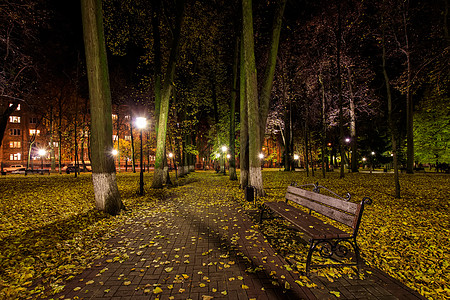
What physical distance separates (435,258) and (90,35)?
32.1 feet

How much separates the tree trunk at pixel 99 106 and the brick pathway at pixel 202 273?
75.2 inches

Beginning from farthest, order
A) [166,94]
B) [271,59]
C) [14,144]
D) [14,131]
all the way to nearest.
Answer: [14,131], [14,144], [166,94], [271,59]

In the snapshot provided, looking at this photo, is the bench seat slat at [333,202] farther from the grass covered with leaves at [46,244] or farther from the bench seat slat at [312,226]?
the grass covered with leaves at [46,244]

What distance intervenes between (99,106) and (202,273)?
573cm

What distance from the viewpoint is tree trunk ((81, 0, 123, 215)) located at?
6.19m

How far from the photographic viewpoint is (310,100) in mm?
30562

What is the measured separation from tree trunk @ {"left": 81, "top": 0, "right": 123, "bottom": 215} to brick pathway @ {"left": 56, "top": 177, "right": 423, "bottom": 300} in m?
1.91

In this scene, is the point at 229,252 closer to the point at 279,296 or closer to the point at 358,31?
the point at 279,296

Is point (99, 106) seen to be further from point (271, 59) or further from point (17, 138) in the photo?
point (17, 138)

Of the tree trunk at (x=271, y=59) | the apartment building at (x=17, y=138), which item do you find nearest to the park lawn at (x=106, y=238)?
the tree trunk at (x=271, y=59)

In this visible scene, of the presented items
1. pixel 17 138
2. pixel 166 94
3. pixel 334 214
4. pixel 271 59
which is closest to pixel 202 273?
pixel 334 214

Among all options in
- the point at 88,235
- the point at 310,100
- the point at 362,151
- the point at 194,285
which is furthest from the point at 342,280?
the point at 362,151

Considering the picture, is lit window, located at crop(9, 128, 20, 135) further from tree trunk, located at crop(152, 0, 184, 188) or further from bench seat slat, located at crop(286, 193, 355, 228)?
bench seat slat, located at crop(286, 193, 355, 228)

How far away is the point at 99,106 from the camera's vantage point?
632cm
